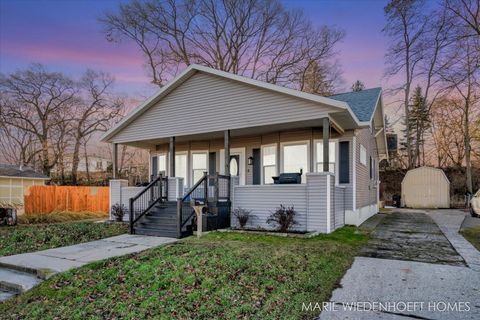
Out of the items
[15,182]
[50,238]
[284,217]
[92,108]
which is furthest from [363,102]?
[92,108]

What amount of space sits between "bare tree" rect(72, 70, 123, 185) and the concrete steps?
79.5 feet

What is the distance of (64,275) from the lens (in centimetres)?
542

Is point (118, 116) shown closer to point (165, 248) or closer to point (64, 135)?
point (64, 135)

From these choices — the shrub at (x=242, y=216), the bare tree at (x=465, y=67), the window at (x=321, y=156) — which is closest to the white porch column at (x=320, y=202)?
the shrub at (x=242, y=216)

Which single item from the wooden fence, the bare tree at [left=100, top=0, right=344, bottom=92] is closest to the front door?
the wooden fence

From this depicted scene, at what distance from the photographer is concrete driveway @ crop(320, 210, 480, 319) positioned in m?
3.83

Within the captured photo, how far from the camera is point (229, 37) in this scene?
86.1 ft

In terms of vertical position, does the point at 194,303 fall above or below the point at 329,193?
below

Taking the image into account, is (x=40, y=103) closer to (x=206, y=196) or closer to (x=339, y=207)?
(x=206, y=196)

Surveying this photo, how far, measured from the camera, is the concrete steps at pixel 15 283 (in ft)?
17.0

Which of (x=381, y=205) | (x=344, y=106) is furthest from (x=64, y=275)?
(x=381, y=205)

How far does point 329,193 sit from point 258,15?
71.0 feet

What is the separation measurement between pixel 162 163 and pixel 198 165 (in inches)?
78.2

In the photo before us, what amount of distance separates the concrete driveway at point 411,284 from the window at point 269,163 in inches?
189
